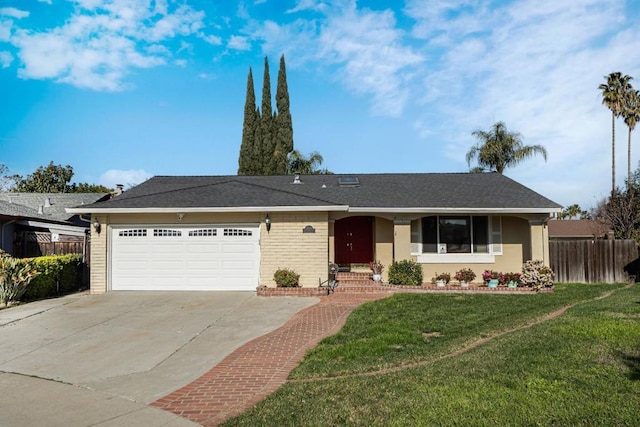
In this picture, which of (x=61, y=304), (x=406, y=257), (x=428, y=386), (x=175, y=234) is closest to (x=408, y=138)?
(x=406, y=257)

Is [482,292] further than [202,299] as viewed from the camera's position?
Yes

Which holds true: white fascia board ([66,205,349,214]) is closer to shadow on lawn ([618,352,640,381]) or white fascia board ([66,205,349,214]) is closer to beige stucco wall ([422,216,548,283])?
beige stucco wall ([422,216,548,283])

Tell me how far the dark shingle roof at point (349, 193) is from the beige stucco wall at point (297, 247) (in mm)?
570

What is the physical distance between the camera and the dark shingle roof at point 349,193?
1369 cm

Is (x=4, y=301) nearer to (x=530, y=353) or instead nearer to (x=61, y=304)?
(x=61, y=304)

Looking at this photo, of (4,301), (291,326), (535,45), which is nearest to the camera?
(291,326)

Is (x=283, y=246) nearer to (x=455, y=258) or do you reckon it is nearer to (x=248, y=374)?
(x=455, y=258)

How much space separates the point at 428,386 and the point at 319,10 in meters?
12.5

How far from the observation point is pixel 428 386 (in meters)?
5.07

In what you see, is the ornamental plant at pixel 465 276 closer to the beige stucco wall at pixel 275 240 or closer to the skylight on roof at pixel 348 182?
the beige stucco wall at pixel 275 240

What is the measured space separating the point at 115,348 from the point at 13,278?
20.8 ft

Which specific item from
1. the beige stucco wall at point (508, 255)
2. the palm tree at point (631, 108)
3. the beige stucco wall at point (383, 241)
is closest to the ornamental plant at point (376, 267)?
the beige stucco wall at point (383, 241)

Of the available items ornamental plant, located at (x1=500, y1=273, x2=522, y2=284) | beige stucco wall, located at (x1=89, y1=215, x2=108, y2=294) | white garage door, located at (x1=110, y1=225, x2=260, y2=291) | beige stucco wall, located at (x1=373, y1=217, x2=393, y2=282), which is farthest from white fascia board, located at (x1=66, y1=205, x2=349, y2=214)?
ornamental plant, located at (x1=500, y1=273, x2=522, y2=284)

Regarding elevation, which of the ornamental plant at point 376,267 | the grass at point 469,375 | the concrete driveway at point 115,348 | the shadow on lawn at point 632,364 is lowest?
the concrete driveway at point 115,348
